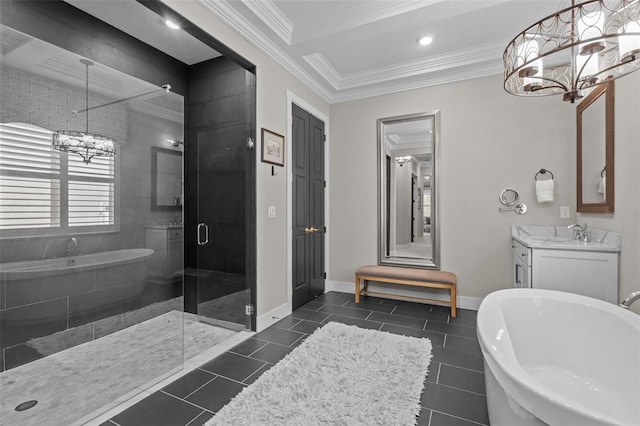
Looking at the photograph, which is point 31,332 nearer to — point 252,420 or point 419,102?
point 252,420

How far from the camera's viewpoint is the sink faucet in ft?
9.04

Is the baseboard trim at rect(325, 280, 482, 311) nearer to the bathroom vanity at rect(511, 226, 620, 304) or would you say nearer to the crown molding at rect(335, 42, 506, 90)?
the bathroom vanity at rect(511, 226, 620, 304)

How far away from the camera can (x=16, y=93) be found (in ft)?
5.60

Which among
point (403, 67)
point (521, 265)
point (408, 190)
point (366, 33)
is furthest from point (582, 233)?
point (366, 33)

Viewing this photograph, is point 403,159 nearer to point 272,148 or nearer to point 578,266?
point 272,148

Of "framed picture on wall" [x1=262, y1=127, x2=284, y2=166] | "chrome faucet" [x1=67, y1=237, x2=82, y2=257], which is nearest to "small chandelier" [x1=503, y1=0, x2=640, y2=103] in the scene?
"framed picture on wall" [x1=262, y1=127, x2=284, y2=166]

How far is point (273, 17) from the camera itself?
108 inches

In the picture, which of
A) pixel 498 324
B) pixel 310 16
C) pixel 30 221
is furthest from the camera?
pixel 310 16

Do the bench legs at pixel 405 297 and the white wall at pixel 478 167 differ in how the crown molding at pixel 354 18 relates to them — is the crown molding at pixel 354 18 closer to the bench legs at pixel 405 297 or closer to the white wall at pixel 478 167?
the white wall at pixel 478 167

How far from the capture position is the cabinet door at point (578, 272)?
2314 millimetres

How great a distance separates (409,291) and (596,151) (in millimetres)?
2427

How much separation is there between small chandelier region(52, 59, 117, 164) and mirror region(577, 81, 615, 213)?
12.8 ft

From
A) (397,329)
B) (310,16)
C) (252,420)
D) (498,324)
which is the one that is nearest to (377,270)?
(397,329)

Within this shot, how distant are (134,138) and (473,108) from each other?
3601 millimetres
